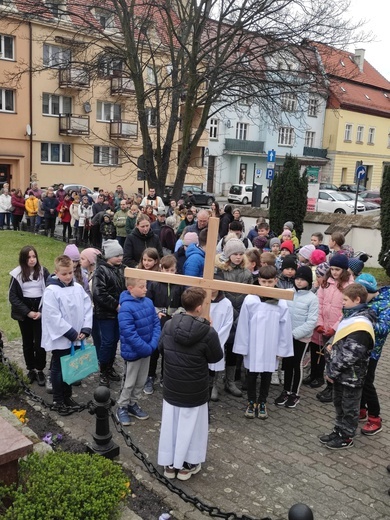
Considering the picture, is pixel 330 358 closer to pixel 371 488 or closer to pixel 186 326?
pixel 371 488

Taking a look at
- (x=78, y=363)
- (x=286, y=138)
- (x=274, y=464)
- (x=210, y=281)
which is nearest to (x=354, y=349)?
(x=274, y=464)

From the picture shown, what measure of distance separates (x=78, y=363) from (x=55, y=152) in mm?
29422

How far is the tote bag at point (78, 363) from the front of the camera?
16.7 feet

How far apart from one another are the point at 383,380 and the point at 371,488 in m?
2.77

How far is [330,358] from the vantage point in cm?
493

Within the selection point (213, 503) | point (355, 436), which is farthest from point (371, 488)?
point (213, 503)

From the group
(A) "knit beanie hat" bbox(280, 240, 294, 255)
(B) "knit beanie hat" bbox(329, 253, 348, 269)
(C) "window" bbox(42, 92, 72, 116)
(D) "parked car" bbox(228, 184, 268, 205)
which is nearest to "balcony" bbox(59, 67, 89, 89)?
(A) "knit beanie hat" bbox(280, 240, 294, 255)

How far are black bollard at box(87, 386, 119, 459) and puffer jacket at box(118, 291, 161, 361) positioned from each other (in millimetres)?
769

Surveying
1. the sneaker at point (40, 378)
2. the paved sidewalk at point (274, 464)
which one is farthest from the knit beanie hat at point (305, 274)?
the sneaker at point (40, 378)

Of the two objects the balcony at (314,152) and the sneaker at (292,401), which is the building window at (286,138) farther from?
the sneaker at (292,401)

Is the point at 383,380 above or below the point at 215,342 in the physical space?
below

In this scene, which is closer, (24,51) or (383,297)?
(383,297)

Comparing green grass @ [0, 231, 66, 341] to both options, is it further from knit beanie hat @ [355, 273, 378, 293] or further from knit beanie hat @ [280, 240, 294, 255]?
knit beanie hat @ [355, 273, 378, 293]

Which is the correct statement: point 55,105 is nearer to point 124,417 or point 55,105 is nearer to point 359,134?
point 124,417
